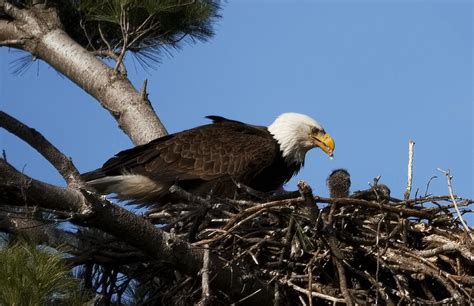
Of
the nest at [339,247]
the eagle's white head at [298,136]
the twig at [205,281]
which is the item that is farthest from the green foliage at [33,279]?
the eagle's white head at [298,136]

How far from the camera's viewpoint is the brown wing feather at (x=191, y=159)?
263 inches

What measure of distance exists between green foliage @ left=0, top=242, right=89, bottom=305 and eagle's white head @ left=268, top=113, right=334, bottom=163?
10.1 ft

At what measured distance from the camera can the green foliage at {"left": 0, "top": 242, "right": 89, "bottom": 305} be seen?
13.0ft

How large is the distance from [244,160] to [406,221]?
4.89 feet

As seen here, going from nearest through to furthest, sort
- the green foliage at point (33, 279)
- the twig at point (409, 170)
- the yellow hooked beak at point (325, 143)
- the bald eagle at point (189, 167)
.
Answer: the green foliage at point (33, 279) → the twig at point (409, 170) → the bald eagle at point (189, 167) → the yellow hooked beak at point (325, 143)

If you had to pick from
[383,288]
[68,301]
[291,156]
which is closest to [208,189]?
[291,156]

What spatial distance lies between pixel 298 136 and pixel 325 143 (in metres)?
0.19

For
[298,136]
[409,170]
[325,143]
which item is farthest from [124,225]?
[325,143]

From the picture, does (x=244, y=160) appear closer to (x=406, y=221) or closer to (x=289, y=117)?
(x=289, y=117)

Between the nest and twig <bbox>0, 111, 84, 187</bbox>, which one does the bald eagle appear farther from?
twig <bbox>0, 111, 84, 187</bbox>

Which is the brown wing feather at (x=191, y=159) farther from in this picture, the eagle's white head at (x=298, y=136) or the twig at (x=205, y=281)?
the twig at (x=205, y=281)

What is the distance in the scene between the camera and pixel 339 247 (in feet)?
17.1

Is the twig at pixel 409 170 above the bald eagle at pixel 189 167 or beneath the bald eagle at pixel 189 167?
beneath

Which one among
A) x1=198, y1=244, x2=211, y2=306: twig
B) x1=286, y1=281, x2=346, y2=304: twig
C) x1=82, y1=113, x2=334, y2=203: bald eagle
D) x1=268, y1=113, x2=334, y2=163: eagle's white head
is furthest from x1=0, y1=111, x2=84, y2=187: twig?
x1=268, y1=113, x2=334, y2=163: eagle's white head
